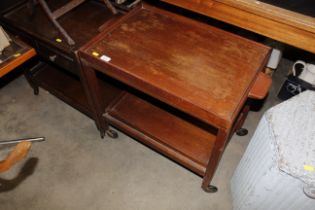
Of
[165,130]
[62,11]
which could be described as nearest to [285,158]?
[165,130]

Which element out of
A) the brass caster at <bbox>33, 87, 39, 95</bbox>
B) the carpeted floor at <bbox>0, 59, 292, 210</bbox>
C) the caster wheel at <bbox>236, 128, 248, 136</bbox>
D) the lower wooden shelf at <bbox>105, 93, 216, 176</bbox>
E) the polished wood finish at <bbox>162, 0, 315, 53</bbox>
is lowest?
the carpeted floor at <bbox>0, 59, 292, 210</bbox>

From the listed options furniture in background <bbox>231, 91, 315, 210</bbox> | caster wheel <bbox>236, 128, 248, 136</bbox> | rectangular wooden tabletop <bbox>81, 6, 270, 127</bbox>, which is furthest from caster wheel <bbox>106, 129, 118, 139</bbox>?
furniture in background <bbox>231, 91, 315, 210</bbox>

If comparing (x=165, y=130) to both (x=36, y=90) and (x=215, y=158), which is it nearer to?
(x=215, y=158)

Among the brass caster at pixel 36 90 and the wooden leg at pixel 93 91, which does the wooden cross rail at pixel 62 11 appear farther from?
the brass caster at pixel 36 90

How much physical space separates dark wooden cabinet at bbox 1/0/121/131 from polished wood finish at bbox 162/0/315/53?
0.62 meters

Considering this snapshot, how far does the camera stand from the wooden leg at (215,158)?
1.06m

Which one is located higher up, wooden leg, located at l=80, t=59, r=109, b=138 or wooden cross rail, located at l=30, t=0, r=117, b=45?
wooden cross rail, located at l=30, t=0, r=117, b=45

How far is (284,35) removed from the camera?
1174mm

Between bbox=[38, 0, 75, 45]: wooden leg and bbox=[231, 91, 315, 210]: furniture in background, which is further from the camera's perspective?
bbox=[38, 0, 75, 45]: wooden leg

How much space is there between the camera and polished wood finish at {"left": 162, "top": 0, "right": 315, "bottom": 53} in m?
1.11

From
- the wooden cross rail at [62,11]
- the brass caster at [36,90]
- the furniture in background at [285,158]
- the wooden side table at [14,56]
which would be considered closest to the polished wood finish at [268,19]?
the furniture in background at [285,158]

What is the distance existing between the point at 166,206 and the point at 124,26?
1.05 metres

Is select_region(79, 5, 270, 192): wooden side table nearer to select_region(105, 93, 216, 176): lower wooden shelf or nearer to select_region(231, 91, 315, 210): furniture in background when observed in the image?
select_region(105, 93, 216, 176): lower wooden shelf

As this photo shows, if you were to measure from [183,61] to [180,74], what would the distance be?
0.09 metres
